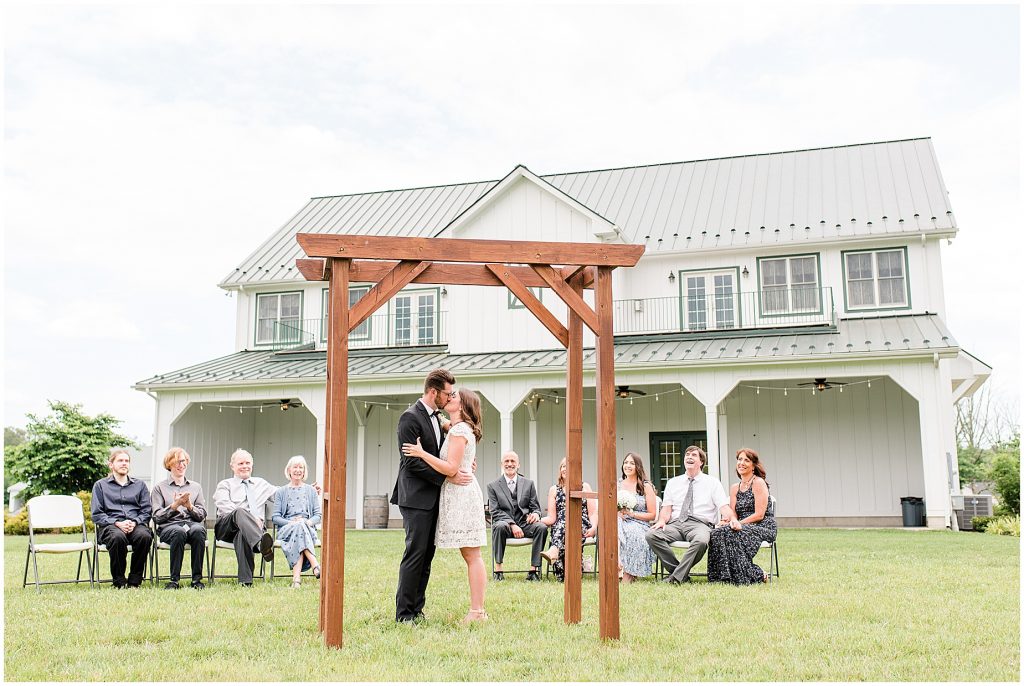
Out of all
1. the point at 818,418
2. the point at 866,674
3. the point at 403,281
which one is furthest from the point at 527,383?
the point at 866,674

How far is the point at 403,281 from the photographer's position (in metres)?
6.29

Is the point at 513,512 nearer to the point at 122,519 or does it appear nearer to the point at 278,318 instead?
the point at 122,519

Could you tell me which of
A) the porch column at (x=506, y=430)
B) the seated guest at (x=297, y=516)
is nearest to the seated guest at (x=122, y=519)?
the seated guest at (x=297, y=516)

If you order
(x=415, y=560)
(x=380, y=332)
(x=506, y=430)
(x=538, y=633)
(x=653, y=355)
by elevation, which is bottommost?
(x=538, y=633)

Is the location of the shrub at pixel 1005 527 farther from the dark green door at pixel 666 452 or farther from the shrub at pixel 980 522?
the dark green door at pixel 666 452

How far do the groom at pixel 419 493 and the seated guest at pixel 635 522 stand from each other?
308cm

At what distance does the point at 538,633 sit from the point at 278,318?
1771 cm

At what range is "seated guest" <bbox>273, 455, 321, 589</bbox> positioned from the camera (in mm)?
9383

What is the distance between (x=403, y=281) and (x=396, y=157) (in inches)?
1747

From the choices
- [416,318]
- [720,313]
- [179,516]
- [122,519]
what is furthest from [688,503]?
[416,318]

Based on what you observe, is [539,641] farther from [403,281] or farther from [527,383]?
[527,383]

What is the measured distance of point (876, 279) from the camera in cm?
1909

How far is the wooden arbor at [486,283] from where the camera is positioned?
5949 millimetres

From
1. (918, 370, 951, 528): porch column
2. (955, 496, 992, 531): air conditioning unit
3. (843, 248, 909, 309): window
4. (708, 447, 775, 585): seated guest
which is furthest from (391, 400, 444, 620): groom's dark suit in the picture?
(843, 248, 909, 309): window
